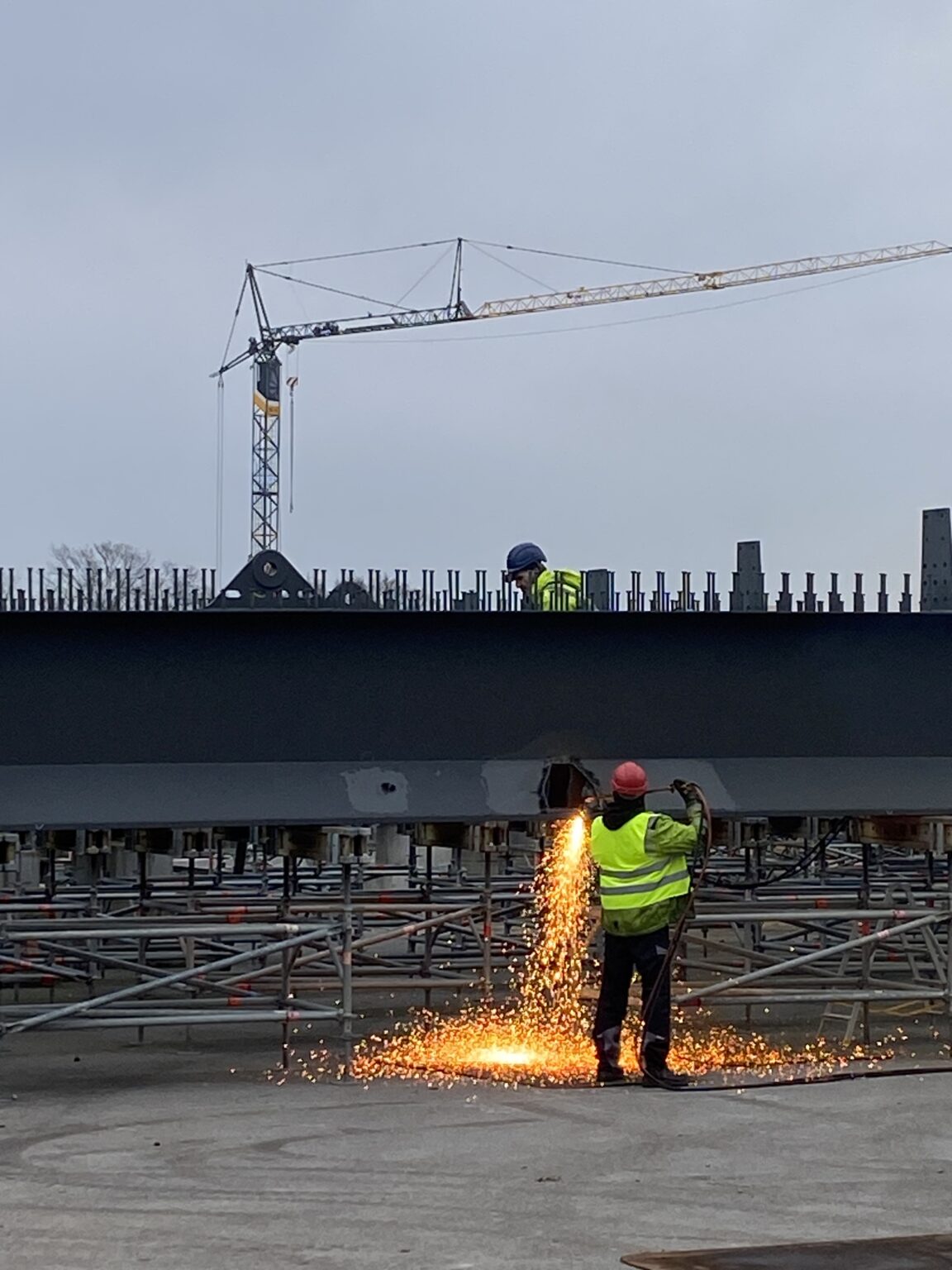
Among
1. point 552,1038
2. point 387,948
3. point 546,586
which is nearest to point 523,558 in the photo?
point 546,586

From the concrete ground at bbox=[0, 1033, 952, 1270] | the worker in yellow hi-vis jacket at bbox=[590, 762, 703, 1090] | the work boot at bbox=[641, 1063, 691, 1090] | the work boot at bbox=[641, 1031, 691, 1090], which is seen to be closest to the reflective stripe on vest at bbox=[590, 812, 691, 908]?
the worker in yellow hi-vis jacket at bbox=[590, 762, 703, 1090]

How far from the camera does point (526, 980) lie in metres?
15.3

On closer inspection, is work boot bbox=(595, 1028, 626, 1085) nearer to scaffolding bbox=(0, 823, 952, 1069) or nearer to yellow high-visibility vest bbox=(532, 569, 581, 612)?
scaffolding bbox=(0, 823, 952, 1069)

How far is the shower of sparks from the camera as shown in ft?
36.3

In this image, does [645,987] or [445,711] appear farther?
[445,711]

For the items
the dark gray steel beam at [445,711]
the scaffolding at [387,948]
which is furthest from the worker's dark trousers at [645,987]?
the dark gray steel beam at [445,711]

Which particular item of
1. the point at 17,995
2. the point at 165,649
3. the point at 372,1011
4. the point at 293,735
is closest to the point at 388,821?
the point at 293,735

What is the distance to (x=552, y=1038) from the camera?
12.7m

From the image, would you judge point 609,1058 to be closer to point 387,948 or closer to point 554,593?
point 554,593

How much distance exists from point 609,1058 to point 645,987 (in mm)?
462

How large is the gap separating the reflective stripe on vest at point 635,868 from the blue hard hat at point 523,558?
5.54ft

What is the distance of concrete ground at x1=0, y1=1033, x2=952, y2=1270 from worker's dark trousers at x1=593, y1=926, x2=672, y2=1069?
297mm

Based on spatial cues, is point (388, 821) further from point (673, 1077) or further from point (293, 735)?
point (673, 1077)

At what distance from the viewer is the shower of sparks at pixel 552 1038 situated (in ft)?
36.3
